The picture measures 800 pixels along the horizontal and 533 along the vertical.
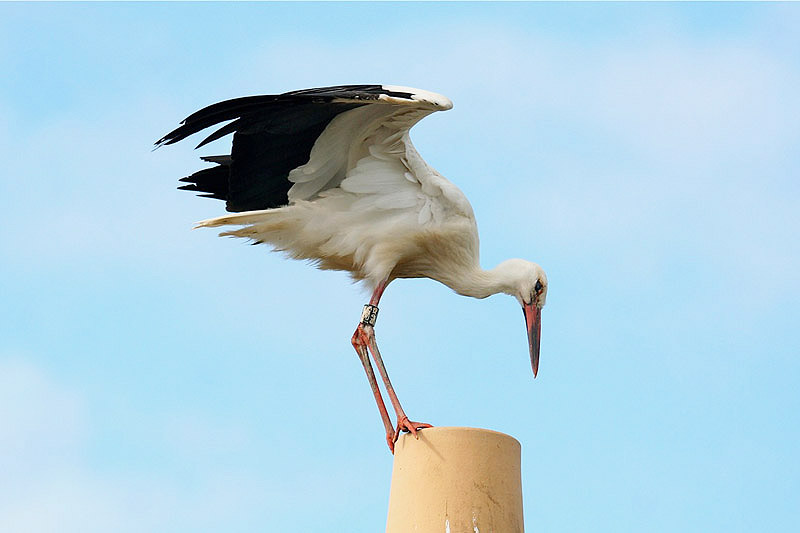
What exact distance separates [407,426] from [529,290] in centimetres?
194

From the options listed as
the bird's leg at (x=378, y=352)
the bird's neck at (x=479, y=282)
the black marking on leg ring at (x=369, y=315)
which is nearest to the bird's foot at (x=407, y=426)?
the bird's leg at (x=378, y=352)

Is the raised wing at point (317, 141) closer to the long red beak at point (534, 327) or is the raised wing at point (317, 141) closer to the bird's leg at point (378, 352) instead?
the bird's leg at point (378, 352)

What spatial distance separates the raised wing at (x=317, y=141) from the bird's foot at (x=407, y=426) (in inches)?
66.5

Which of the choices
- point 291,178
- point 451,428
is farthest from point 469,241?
point 451,428

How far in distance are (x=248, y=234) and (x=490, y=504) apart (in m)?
2.84

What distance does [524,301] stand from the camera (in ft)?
28.5

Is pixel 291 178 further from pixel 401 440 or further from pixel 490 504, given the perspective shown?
pixel 490 504

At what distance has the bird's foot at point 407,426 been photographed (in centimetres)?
704

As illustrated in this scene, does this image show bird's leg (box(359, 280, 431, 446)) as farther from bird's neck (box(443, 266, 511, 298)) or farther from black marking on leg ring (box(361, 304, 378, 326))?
bird's neck (box(443, 266, 511, 298))

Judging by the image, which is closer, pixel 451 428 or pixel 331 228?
pixel 451 428

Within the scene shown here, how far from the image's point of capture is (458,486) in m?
6.54

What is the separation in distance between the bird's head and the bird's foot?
171cm

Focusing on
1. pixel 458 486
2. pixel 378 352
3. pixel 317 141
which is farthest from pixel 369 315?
pixel 458 486

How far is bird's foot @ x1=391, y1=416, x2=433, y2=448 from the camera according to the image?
704cm
